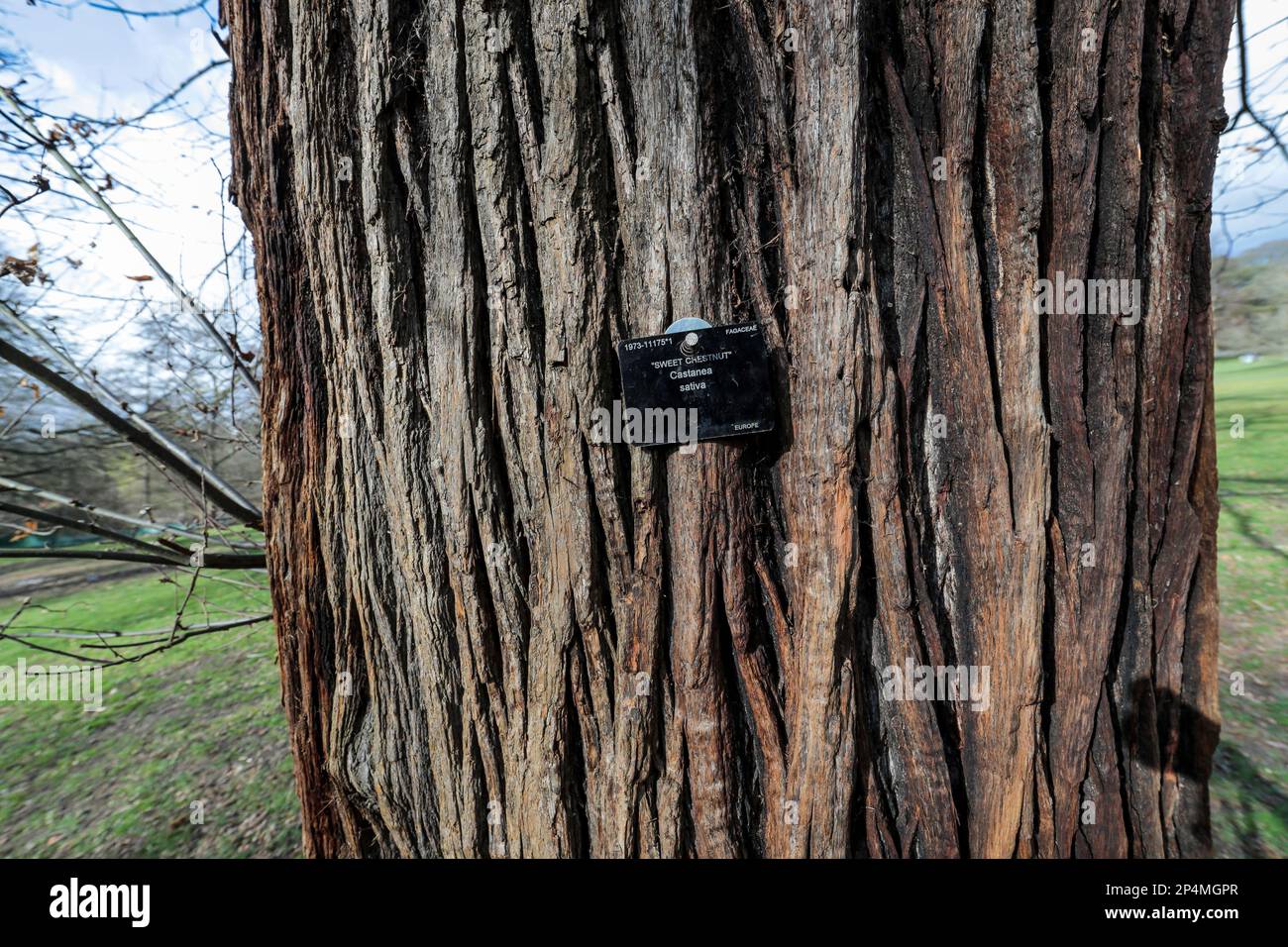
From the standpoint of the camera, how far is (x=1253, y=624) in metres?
4.35

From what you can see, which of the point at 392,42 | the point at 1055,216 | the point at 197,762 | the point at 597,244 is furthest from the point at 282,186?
the point at 197,762

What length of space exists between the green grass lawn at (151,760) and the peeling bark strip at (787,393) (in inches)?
98.5

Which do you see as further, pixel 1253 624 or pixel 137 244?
pixel 1253 624

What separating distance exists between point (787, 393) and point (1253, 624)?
5.20 metres

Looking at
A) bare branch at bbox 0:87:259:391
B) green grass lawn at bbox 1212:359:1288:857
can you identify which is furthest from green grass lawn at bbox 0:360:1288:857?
bare branch at bbox 0:87:259:391

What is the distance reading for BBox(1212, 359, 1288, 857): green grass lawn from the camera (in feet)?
9.59

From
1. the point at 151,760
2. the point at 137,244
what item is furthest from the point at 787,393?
the point at 151,760

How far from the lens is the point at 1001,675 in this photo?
136cm

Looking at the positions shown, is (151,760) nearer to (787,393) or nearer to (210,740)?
(210,740)

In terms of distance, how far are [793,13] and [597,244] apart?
2.09 ft

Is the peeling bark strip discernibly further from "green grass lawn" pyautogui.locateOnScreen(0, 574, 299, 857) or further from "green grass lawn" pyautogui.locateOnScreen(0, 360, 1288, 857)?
"green grass lawn" pyautogui.locateOnScreen(0, 574, 299, 857)

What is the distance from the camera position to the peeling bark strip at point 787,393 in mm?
1302

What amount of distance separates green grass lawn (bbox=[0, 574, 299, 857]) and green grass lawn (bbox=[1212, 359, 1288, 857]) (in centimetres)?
486

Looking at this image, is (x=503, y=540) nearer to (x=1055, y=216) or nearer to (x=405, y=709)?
(x=405, y=709)
